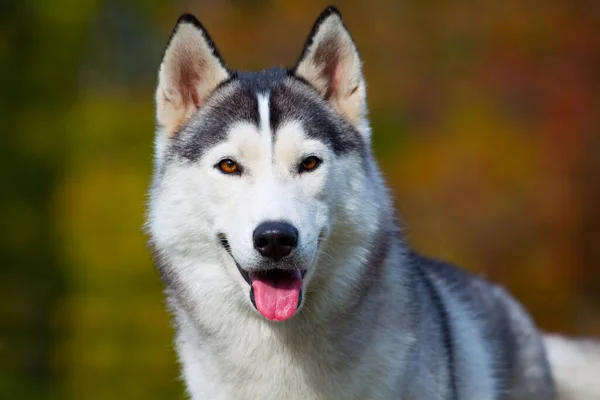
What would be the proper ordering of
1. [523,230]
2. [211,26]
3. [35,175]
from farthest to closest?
[35,175]
[211,26]
[523,230]

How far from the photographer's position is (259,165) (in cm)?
425

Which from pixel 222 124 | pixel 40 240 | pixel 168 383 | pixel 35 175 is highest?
A: pixel 222 124

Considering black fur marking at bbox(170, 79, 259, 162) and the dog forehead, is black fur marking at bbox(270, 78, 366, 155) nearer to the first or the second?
the dog forehead

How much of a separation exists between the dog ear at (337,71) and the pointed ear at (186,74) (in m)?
0.43

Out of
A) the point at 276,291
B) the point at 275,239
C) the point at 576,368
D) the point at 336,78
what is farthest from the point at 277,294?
the point at 576,368

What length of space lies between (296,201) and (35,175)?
45.3 ft

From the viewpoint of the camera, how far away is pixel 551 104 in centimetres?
1542

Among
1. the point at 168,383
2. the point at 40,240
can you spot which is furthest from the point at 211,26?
the point at 168,383

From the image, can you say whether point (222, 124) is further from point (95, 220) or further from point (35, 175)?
point (35, 175)

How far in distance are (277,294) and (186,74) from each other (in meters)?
1.31

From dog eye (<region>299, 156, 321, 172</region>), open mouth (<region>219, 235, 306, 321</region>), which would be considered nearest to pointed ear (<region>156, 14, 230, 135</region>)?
dog eye (<region>299, 156, 321, 172</region>)

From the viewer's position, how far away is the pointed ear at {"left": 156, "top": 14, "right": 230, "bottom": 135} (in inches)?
182

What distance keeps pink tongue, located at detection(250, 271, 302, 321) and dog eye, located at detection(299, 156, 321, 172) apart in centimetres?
48

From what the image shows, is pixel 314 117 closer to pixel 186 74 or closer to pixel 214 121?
pixel 214 121
